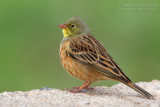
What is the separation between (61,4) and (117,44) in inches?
122

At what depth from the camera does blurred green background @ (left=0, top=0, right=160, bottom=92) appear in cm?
1302

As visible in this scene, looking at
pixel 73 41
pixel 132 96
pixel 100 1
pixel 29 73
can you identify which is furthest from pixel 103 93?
pixel 100 1

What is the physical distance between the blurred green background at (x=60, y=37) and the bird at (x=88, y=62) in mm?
3118

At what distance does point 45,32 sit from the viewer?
14.7 m

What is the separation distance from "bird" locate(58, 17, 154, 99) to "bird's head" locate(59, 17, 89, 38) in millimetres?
101

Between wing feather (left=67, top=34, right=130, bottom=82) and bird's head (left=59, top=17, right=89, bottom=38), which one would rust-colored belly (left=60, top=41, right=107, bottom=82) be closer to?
wing feather (left=67, top=34, right=130, bottom=82)

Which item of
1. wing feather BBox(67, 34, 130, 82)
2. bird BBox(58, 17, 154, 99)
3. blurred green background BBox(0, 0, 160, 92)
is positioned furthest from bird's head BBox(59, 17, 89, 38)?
blurred green background BBox(0, 0, 160, 92)

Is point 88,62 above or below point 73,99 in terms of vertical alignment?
above

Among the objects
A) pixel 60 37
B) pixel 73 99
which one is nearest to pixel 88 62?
pixel 73 99

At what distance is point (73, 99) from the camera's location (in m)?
8.30

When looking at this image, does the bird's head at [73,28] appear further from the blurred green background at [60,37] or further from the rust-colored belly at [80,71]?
the blurred green background at [60,37]

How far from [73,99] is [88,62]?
1.05 m

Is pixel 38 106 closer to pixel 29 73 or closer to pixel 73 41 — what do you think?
pixel 73 41

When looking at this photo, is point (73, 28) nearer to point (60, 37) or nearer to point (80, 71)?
point (80, 71)
